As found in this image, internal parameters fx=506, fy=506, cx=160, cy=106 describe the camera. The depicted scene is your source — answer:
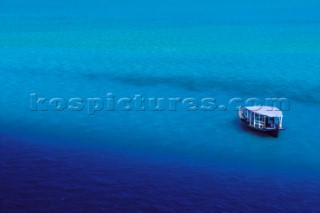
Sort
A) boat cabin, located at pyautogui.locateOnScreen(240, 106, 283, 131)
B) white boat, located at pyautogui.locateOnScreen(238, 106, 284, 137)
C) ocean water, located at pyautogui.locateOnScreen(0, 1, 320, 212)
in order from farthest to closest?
boat cabin, located at pyautogui.locateOnScreen(240, 106, 283, 131) → white boat, located at pyautogui.locateOnScreen(238, 106, 284, 137) → ocean water, located at pyautogui.locateOnScreen(0, 1, 320, 212)

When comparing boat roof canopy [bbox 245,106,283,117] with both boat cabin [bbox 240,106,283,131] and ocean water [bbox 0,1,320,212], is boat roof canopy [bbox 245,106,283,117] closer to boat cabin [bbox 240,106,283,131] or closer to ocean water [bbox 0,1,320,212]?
boat cabin [bbox 240,106,283,131]

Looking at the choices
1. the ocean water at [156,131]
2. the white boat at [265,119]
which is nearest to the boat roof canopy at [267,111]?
the white boat at [265,119]

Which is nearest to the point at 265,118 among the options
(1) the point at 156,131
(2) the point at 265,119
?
(2) the point at 265,119

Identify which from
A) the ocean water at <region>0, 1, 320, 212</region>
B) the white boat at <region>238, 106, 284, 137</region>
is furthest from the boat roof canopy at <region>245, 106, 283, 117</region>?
the ocean water at <region>0, 1, 320, 212</region>

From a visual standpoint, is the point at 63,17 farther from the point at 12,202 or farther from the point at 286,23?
the point at 12,202

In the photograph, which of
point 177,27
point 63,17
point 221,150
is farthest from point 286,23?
point 221,150

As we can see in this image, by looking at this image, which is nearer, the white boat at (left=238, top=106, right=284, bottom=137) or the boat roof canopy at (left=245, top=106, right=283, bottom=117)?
the white boat at (left=238, top=106, right=284, bottom=137)

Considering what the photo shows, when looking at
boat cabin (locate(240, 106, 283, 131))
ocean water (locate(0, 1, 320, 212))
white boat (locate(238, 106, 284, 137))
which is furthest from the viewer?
boat cabin (locate(240, 106, 283, 131))

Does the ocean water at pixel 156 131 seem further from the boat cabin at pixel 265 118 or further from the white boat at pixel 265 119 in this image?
the boat cabin at pixel 265 118
